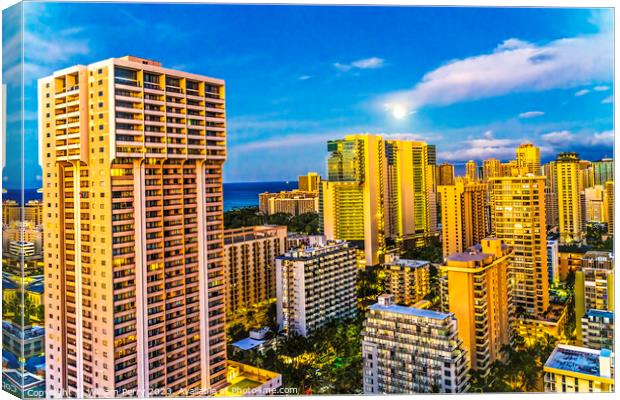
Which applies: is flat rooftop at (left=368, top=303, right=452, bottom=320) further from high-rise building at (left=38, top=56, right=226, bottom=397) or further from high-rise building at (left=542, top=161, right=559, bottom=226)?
high-rise building at (left=542, top=161, right=559, bottom=226)

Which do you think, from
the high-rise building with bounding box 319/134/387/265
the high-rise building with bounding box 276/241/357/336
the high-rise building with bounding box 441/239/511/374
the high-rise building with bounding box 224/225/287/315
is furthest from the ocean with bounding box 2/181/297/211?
the high-rise building with bounding box 441/239/511/374

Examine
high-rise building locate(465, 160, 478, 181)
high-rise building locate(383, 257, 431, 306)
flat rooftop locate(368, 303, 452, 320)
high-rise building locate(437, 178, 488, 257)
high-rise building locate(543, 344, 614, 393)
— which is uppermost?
high-rise building locate(465, 160, 478, 181)

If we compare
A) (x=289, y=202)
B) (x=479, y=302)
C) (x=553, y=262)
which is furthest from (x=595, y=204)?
(x=289, y=202)

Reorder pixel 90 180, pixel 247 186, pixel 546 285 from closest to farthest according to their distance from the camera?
pixel 90 180
pixel 247 186
pixel 546 285

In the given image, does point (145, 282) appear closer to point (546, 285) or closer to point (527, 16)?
point (527, 16)

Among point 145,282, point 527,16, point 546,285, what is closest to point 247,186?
point 145,282

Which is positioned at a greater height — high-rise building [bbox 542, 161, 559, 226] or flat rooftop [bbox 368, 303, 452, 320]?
high-rise building [bbox 542, 161, 559, 226]

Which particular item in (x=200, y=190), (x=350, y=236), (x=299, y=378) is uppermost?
(x=200, y=190)
